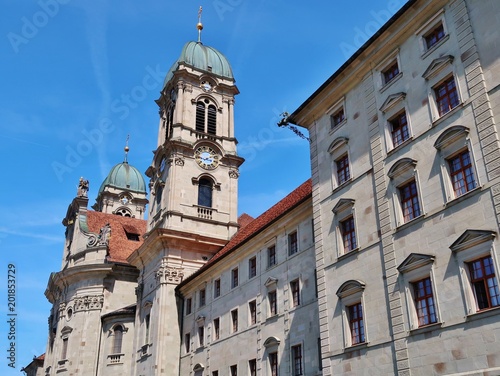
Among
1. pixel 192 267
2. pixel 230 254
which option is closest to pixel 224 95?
pixel 192 267

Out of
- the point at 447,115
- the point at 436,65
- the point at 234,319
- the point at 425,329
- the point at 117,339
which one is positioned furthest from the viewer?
the point at 117,339

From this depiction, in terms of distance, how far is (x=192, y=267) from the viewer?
4672cm

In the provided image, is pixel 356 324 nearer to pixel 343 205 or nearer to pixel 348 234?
pixel 348 234

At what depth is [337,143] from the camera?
2572 cm

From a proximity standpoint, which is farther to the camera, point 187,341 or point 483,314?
point 187,341

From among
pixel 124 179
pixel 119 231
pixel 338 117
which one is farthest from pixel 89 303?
pixel 124 179

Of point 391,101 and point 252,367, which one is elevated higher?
point 391,101

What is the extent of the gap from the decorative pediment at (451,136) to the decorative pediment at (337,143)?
5876 mm

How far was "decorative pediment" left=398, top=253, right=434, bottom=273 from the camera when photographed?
1891 centimetres

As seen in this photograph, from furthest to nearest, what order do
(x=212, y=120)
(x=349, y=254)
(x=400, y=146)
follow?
(x=212, y=120) < (x=349, y=254) < (x=400, y=146)

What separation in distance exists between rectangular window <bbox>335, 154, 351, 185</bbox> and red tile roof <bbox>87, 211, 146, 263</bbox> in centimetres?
3736

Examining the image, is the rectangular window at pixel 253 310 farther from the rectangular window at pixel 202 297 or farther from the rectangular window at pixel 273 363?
the rectangular window at pixel 202 297

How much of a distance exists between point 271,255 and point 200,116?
2521cm

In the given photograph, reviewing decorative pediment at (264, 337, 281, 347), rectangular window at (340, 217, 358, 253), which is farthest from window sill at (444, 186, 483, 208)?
decorative pediment at (264, 337, 281, 347)
